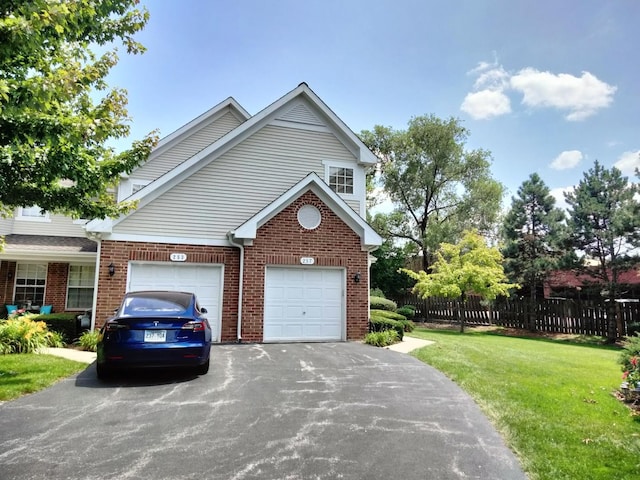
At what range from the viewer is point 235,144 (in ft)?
44.7

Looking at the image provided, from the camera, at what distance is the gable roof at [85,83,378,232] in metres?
11.8

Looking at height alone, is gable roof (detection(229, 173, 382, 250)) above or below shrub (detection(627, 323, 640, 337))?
above

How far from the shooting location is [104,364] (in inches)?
275

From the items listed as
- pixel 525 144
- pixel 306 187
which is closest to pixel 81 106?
pixel 306 187

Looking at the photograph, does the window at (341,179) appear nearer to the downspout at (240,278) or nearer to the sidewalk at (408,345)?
the downspout at (240,278)

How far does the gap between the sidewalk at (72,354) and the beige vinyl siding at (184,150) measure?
23.1ft

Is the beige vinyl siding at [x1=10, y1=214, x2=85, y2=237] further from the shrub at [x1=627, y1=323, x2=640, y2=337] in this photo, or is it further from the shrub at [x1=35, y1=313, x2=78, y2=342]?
the shrub at [x1=627, y1=323, x2=640, y2=337]

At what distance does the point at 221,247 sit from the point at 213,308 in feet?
6.08

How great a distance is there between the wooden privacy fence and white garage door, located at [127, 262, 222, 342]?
53.8 ft

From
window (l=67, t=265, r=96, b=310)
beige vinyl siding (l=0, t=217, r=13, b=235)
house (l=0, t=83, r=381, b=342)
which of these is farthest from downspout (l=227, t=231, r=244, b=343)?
beige vinyl siding (l=0, t=217, r=13, b=235)

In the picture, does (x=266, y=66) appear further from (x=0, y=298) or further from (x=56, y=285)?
(x=0, y=298)

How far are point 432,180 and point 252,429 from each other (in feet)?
90.4

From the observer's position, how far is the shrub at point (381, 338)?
11.6 m

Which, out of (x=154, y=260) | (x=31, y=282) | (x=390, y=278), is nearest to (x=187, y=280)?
(x=154, y=260)
